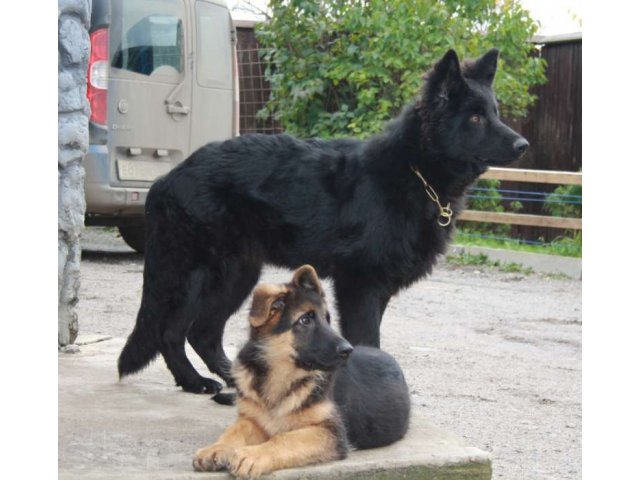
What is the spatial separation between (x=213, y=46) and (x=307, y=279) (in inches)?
295

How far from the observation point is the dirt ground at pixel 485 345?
4961 millimetres

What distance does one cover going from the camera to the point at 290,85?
13.5 m

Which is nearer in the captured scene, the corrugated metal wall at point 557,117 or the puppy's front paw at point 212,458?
the puppy's front paw at point 212,458

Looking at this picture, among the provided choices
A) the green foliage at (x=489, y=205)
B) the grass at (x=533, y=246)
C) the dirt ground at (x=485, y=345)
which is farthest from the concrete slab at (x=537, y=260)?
the green foliage at (x=489, y=205)

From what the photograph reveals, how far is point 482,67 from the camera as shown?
15.6 feet

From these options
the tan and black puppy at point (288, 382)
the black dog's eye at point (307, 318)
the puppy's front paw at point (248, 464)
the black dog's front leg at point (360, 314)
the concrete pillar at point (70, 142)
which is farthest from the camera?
the concrete pillar at point (70, 142)

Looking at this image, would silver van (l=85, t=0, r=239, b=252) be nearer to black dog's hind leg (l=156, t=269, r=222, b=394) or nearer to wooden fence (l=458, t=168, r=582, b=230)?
wooden fence (l=458, t=168, r=582, b=230)

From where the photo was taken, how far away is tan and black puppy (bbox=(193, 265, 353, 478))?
3.34m

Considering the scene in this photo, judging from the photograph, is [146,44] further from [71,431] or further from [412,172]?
[71,431]

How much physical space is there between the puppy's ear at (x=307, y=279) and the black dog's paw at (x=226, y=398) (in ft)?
3.18

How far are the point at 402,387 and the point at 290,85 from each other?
32.6ft

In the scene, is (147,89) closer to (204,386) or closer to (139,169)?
(139,169)

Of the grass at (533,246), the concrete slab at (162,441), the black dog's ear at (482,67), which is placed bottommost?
the concrete slab at (162,441)

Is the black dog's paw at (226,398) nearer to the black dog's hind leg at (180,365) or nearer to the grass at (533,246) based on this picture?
the black dog's hind leg at (180,365)
